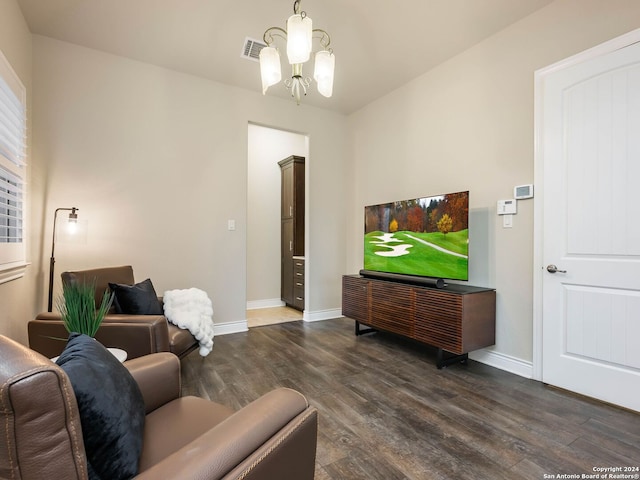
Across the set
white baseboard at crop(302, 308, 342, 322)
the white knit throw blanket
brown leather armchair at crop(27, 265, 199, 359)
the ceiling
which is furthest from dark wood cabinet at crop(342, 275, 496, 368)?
the ceiling

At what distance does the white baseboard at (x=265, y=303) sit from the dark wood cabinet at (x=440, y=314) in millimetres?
2422

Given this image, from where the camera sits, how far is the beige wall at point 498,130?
247 cm

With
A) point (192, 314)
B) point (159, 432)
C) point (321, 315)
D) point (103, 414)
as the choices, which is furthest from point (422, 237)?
point (103, 414)

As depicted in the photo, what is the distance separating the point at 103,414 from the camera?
83 cm

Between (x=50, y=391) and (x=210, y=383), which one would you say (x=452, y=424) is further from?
(x=50, y=391)

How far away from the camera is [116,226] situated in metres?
3.35

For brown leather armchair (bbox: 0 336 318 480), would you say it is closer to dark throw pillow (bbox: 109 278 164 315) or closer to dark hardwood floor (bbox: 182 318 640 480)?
dark hardwood floor (bbox: 182 318 640 480)

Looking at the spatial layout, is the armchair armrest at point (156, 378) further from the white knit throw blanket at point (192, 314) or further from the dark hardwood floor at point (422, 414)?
the white knit throw blanket at point (192, 314)

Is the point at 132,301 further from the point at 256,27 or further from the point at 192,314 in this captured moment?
the point at 256,27

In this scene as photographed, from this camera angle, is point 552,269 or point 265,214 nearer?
point 552,269

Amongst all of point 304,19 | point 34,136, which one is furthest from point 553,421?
point 34,136

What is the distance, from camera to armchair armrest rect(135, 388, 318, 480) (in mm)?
740

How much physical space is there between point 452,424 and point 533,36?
9.80ft

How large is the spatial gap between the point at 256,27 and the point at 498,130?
232 centimetres
